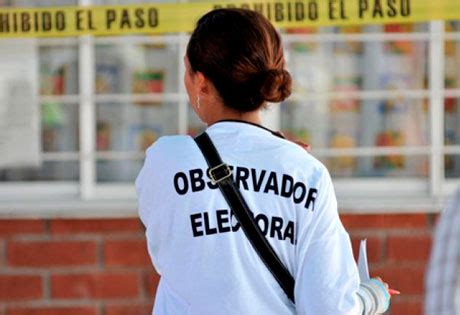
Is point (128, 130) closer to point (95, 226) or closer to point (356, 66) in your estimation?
point (95, 226)

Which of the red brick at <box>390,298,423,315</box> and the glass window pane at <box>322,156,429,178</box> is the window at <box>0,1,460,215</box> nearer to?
the glass window pane at <box>322,156,429,178</box>

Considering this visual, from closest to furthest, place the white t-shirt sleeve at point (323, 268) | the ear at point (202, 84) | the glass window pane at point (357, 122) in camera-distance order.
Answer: the white t-shirt sleeve at point (323, 268)
the ear at point (202, 84)
the glass window pane at point (357, 122)

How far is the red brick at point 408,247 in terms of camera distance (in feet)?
19.2

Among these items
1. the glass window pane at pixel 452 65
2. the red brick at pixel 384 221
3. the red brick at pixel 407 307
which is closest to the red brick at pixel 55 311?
the red brick at pixel 384 221

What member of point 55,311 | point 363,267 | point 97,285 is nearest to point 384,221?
point 97,285

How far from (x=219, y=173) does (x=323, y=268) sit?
1.15 feet

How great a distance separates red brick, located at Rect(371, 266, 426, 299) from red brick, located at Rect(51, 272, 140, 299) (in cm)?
123

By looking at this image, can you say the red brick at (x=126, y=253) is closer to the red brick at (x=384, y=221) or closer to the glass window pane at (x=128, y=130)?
the glass window pane at (x=128, y=130)

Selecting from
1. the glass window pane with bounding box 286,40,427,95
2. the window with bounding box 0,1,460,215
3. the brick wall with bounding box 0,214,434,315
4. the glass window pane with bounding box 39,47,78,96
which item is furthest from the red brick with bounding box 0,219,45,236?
the glass window pane with bounding box 286,40,427,95

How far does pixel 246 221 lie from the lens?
2883mm

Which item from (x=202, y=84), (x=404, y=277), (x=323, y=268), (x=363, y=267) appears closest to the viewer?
(x=323, y=268)

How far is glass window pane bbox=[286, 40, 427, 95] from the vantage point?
5977 mm

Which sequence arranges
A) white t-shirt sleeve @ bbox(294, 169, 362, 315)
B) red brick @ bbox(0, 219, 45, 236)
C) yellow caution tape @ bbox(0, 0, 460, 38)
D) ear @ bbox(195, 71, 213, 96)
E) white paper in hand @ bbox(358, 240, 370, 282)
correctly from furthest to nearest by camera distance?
red brick @ bbox(0, 219, 45, 236) < yellow caution tape @ bbox(0, 0, 460, 38) < white paper in hand @ bbox(358, 240, 370, 282) < ear @ bbox(195, 71, 213, 96) < white t-shirt sleeve @ bbox(294, 169, 362, 315)

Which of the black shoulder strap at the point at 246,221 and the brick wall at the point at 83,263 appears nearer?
the black shoulder strap at the point at 246,221
